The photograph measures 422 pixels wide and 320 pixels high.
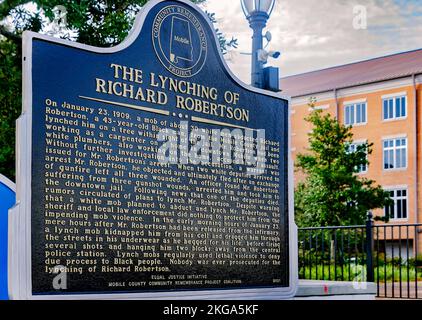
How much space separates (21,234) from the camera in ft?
21.3

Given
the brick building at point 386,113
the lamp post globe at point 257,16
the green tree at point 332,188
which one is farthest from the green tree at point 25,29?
the brick building at point 386,113

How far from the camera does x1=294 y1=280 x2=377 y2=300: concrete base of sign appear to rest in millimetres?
9719

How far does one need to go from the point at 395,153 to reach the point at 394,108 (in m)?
2.43

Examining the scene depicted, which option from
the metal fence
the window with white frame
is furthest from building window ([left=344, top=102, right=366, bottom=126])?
the metal fence

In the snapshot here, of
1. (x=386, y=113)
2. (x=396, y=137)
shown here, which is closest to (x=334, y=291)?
(x=396, y=137)

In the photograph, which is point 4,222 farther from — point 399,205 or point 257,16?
point 399,205

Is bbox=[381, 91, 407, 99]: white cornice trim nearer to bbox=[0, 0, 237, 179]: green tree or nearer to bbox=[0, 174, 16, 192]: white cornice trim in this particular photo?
bbox=[0, 0, 237, 179]: green tree

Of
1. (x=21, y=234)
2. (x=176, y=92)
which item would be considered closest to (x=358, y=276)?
(x=176, y=92)

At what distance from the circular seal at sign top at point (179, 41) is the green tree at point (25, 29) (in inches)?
196

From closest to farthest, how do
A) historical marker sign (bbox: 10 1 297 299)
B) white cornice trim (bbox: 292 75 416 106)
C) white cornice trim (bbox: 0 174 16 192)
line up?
historical marker sign (bbox: 10 1 297 299)
white cornice trim (bbox: 0 174 16 192)
white cornice trim (bbox: 292 75 416 106)

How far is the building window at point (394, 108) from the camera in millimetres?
38000

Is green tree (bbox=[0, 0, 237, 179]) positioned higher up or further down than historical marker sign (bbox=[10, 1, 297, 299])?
higher up

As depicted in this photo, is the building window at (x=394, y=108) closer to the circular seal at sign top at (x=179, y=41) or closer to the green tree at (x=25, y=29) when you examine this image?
the green tree at (x=25, y=29)

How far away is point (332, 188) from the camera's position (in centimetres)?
2694
